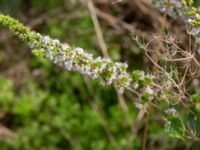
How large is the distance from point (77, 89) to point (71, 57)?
1.96 m

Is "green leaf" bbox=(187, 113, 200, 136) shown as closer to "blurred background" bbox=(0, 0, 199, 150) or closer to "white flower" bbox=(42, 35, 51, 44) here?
"white flower" bbox=(42, 35, 51, 44)

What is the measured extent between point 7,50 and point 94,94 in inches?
31.8

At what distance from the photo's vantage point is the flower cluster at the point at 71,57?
141cm

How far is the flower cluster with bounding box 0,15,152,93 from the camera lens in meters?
1.41

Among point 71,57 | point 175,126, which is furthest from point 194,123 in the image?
point 71,57

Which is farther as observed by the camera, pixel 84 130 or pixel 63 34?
pixel 63 34

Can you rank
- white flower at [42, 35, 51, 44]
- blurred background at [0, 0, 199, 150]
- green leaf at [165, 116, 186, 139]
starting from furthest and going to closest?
blurred background at [0, 0, 199, 150] → green leaf at [165, 116, 186, 139] → white flower at [42, 35, 51, 44]

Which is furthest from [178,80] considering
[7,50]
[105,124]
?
[7,50]

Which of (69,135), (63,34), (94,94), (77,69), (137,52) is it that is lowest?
(77,69)

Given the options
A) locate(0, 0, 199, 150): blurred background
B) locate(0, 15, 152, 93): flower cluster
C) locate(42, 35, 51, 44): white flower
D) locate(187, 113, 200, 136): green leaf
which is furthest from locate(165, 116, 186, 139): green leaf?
locate(0, 0, 199, 150): blurred background

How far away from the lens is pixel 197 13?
150 cm

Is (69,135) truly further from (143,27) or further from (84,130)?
(143,27)

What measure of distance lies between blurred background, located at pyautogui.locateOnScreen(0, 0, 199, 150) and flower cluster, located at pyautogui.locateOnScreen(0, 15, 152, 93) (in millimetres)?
1442

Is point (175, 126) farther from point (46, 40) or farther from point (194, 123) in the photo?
point (46, 40)
